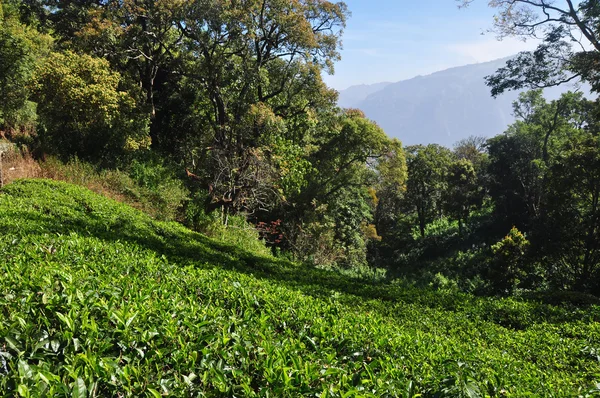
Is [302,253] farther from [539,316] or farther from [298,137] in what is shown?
[539,316]

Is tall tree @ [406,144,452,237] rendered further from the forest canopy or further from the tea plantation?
the tea plantation

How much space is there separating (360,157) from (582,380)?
16.0 m

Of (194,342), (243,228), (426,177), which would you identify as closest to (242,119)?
(243,228)

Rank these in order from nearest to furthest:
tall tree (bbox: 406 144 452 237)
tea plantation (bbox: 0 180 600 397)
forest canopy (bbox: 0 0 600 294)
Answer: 1. tea plantation (bbox: 0 180 600 397)
2. forest canopy (bbox: 0 0 600 294)
3. tall tree (bbox: 406 144 452 237)

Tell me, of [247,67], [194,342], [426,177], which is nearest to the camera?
[194,342]

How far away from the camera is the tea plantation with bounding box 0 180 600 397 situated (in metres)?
1.79

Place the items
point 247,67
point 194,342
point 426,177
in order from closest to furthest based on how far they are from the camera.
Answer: point 194,342 < point 247,67 < point 426,177

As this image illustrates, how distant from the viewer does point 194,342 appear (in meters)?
2.21

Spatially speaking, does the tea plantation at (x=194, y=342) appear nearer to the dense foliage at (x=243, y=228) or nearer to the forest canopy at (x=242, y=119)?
the dense foliage at (x=243, y=228)

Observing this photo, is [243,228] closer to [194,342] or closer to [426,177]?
[194,342]

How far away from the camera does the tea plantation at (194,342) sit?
1.79 meters

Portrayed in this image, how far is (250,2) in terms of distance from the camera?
12258mm

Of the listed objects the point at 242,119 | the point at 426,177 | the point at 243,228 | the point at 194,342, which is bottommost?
the point at 243,228

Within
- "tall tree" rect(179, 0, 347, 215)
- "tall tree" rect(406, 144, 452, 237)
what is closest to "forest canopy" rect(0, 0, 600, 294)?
"tall tree" rect(179, 0, 347, 215)
